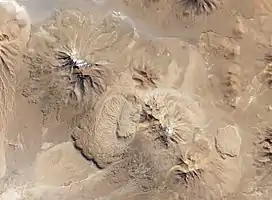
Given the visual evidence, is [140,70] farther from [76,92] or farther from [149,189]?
[149,189]

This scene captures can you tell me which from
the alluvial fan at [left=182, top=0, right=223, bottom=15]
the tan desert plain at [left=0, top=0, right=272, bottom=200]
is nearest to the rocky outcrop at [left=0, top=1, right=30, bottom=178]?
the tan desert plain at [left=0, top=0, right=272, bottom=200]

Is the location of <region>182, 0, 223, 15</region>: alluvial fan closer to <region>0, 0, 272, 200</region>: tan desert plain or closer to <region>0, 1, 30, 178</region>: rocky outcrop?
<region>0, 0, 272, 200</region>: tan desert plain

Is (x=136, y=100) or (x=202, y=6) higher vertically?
(x=202, y=6)

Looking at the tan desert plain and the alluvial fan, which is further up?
the alluvial fan

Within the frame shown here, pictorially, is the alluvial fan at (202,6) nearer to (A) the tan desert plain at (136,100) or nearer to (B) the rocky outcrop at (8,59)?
(A) the tan desert plain at (136,100)

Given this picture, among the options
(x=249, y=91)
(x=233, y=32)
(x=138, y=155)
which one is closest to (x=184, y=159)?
(x=138, y=155)

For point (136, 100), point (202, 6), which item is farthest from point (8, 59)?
point (202, 6)

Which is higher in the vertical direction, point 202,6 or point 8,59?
point 202,6

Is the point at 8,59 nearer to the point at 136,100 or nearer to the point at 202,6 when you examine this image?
the point at 136,100
